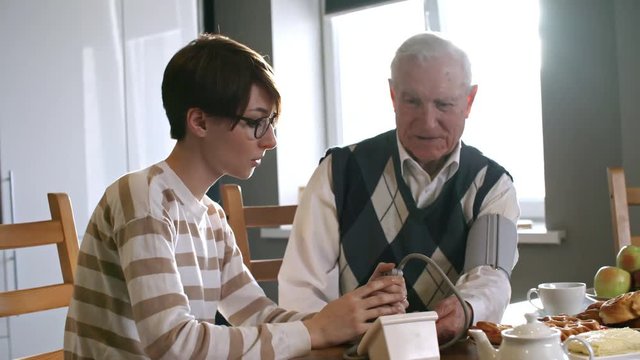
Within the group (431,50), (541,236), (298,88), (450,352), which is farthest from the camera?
(298,88)

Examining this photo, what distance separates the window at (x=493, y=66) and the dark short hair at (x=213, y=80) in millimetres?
2235

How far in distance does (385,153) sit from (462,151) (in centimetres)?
18

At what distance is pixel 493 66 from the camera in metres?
3.64

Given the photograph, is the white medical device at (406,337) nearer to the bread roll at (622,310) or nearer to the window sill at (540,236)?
the bread roll at (622,310)

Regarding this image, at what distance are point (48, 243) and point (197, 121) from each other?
490 mm

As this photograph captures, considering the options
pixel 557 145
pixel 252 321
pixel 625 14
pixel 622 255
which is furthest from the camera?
pixel 557 145

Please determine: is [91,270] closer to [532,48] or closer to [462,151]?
[462,151]

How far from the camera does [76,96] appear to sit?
327 centimetres

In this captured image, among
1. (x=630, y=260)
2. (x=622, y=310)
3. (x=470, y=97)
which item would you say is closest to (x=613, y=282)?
(x=630, y=260)

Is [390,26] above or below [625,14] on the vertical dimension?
above

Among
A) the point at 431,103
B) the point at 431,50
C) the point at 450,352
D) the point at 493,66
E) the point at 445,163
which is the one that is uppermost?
the point at 493,66

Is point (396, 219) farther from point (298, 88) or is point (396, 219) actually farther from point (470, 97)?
point (298, 88)

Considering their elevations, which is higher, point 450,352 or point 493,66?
point 493,66

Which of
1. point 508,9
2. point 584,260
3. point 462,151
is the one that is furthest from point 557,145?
point 462,151
